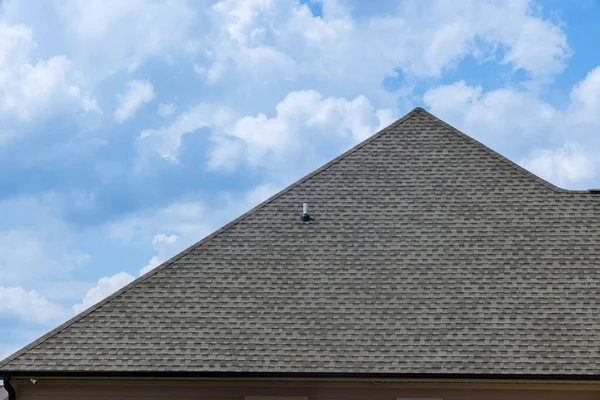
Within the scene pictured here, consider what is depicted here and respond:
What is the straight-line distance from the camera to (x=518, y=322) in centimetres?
1519

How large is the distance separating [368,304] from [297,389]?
2053 mm

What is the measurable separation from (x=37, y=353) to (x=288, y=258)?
16.3 ft

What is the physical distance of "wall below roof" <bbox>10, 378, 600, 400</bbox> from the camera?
14586 millimetres

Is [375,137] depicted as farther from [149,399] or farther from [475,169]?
[149,399]

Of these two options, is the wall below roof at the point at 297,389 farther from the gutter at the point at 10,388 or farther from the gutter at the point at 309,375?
the gutter at the point at 309,375

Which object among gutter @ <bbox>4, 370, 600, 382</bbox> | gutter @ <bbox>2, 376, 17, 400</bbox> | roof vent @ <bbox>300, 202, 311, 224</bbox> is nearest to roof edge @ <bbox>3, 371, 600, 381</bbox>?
gutter @ <bbox>4, 370, 600, 382</bbox>

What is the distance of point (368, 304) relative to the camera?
1565cm

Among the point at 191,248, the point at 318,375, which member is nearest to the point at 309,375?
the point at 318,375

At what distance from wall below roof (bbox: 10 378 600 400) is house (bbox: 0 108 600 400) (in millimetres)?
24

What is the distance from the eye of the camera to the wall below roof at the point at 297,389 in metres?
14.6

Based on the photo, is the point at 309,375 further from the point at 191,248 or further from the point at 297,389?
the point at 191,248

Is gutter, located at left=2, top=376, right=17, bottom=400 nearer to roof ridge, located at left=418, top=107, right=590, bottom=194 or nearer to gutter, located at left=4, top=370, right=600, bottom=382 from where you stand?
gutter, located at left=4, top=370, right=600, bottom=382

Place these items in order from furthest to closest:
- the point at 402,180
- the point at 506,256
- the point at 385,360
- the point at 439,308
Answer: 1. the point at 402,180
2. the point at 506,256
3. the point at 439,308
4. the point at 385,360

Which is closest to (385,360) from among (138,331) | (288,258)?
(288,258)
